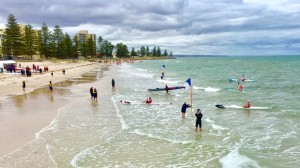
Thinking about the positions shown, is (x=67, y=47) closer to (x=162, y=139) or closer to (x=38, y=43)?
(x=38, y=43)

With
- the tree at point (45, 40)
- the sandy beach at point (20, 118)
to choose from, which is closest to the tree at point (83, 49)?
the tree at point (45, 40)

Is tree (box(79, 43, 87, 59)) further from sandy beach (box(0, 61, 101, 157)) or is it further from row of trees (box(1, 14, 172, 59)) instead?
sandy beach (box(0, 61, 101, 157))

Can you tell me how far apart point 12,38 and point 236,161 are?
84.4 m

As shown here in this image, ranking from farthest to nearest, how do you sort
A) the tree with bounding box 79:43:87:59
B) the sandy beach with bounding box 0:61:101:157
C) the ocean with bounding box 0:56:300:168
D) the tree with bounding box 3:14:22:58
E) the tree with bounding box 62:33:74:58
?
the tree with bounding box 79:43:87:59 → the tree with bounding box 62:33:74:58 → the tree with bounding box 3:14:22:58 → the sandy beach with bounding box 0:61:101:157 → the ocean with bounding box 0:56:300:168

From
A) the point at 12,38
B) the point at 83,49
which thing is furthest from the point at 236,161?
the point at 83,49

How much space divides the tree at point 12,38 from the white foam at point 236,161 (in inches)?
3284

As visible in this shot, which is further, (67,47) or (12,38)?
(67,47)

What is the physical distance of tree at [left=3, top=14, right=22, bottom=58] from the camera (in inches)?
3223

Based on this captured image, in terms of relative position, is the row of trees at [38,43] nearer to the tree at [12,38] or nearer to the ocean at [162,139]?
the tree at [12,38]

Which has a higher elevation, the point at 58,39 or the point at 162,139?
the point at 58,39

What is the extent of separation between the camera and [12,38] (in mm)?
82000

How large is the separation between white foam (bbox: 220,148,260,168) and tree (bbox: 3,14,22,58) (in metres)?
83.4

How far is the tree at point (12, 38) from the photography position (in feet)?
269

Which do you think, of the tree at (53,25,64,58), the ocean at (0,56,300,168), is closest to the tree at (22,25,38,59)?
the tree at (53,25,64,58)
